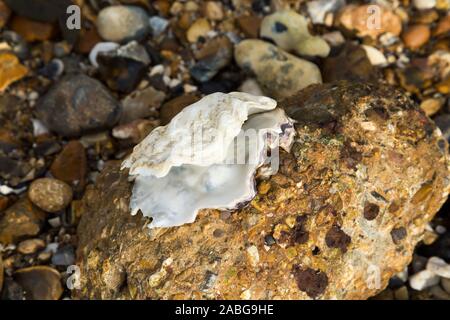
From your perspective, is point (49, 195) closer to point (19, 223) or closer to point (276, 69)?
point (19, 223)

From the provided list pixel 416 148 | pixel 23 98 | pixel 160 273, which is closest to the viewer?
pixel 160 273

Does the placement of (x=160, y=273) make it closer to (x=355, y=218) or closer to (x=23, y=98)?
(x=355, y=218)

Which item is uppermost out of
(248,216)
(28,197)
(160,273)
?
(248,216)

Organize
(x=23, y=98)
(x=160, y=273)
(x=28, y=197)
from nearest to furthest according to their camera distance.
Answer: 1. (x=160, y=273)
2. (x=28, y=197)
3. (x=23, y=98)

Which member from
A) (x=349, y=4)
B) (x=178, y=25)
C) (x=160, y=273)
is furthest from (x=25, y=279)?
(x=349, y=4)

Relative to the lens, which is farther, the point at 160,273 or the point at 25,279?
the point at 25,279

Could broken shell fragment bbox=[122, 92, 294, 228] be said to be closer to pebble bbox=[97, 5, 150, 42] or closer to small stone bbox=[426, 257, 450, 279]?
small stone bbox=[426, 257, 450, 279]

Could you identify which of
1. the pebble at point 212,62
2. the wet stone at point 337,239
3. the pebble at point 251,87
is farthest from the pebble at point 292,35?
the wet stone at point 337,239
